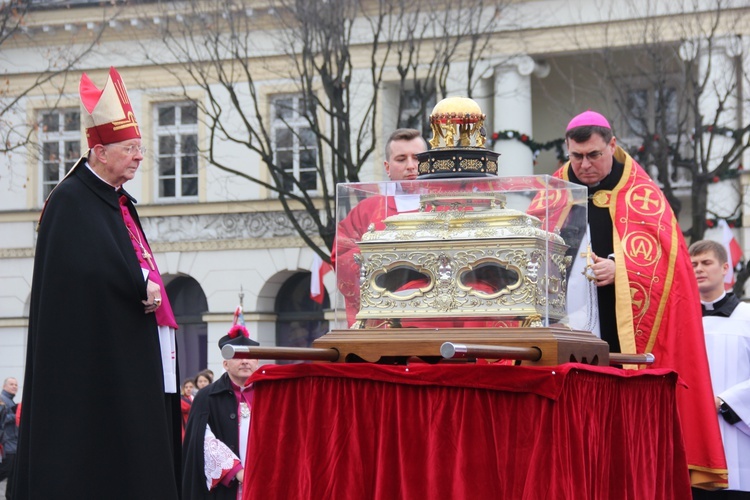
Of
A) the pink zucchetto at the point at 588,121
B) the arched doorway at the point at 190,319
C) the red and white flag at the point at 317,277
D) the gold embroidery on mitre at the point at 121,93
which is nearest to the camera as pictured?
the gold embroidery on mitre at the point at 121,93

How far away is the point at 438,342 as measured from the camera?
5.11 meters

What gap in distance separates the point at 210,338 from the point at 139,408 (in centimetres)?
2286

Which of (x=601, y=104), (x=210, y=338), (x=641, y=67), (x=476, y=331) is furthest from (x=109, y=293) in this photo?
(x=210, y=338)

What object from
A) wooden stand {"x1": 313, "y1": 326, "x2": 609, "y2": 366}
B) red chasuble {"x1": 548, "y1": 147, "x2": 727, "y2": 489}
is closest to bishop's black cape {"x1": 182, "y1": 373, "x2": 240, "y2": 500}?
red chasuble {"x1": 548, "y1": 147, "x2": 727, "y2": 489}

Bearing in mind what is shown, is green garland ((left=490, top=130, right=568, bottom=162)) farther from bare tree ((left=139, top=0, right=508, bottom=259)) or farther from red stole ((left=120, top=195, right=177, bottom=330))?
red stole ((left=120, top=195, right=177, bottom=330))

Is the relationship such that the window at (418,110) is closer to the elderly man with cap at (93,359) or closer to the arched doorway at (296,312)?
the arched doorway at (296,312)

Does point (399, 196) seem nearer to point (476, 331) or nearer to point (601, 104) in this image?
point (476, 331)

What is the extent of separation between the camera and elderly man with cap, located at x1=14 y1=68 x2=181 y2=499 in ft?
19.0

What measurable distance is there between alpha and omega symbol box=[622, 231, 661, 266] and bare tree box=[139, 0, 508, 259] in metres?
15.5

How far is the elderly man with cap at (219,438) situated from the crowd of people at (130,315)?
8.97 feet

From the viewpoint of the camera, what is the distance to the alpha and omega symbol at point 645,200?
266 inches

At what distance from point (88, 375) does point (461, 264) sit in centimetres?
177

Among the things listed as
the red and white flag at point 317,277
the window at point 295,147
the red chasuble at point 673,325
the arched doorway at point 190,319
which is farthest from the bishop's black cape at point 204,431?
the arched doorway at point 190,319

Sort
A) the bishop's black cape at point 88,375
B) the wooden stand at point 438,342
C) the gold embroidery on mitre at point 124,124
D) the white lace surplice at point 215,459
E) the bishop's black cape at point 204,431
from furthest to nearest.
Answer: the bishop's black cape at point 204,431
the white lace surplice at point 215,459
the gold embroidery on mitre at point 124,124
the bishop's black cape at point 88,375
the wooden stand at point 438,342
